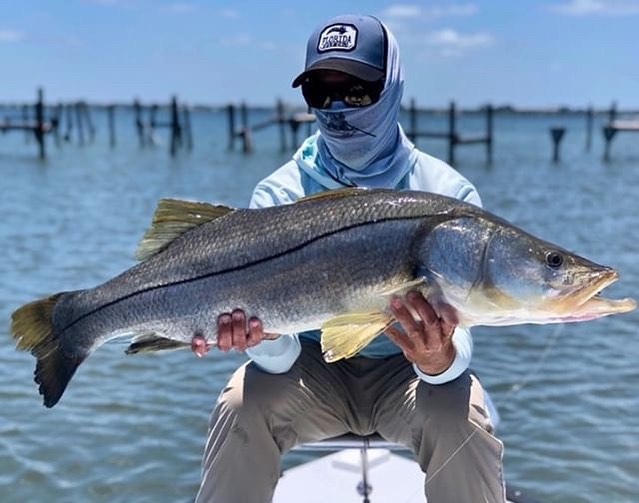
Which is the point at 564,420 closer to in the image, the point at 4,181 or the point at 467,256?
the point at 467,256

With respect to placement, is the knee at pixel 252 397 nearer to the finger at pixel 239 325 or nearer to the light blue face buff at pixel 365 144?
the finger at pixel 239 325

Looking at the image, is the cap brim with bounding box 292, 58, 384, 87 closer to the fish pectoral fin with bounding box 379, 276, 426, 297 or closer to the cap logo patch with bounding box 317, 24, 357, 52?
the cap logo patch with bounding box 317, 24, 357, 52

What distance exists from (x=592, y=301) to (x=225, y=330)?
1171 millimetres

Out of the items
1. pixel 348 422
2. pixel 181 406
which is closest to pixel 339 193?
pixel 348 422

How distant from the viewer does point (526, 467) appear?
19.5ft

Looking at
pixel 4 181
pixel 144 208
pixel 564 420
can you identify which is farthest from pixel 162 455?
pixel 4 181

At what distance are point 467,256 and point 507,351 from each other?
5944mm

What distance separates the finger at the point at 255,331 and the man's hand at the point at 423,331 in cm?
42

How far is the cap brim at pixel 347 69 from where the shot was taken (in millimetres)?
3393

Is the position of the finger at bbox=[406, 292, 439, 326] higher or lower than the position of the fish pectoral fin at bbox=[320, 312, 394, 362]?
higher

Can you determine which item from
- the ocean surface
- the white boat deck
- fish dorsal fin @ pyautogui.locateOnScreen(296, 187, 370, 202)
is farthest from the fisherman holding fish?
the white boat deck

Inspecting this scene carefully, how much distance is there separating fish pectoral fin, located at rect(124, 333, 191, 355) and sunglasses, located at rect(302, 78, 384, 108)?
3.74ft

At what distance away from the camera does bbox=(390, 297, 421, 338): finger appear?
2.77 meters

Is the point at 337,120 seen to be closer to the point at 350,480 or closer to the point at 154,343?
the point at 154,343
